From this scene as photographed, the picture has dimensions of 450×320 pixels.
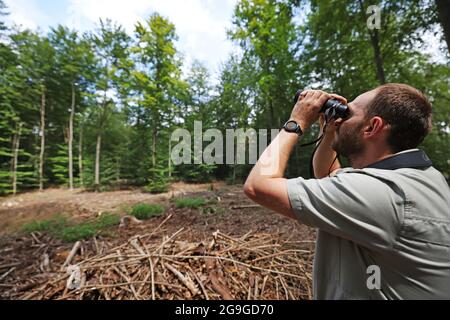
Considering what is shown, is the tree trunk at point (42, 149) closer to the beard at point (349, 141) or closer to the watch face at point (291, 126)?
the watch face at point (291, 126)

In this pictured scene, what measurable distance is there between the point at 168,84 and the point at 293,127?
11.9 m

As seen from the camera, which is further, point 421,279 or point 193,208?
point 193,208

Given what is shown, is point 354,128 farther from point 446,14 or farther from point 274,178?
point 446,14

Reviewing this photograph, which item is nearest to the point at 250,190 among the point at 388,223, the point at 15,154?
the point at 388,223

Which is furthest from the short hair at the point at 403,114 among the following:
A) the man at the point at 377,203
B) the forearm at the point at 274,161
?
the forearm at the point at 274,161

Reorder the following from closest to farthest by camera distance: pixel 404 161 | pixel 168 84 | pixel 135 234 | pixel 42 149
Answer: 1. pixel 404 161
2. pixel 135 234
3. pixel 168 84
4. pixel 42 149

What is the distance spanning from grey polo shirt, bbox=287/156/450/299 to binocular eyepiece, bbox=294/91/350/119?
31 cm

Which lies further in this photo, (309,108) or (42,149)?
(42,149)

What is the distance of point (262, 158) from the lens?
877 mm

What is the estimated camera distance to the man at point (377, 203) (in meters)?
Answer: 0.67

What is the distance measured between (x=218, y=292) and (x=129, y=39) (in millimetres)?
15462

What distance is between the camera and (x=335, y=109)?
3.03 ft
